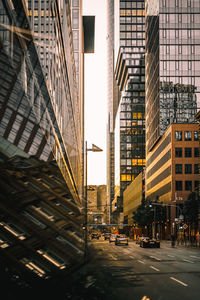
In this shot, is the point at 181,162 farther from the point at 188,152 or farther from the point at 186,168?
the point at 188,152

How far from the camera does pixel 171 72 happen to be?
109125mm

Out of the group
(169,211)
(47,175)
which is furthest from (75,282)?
(169,211)

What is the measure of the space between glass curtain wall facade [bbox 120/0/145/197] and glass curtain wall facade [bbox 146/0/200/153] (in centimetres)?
7038

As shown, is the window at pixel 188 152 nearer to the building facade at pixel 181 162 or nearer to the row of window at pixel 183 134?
the building facade at pixel 181 162

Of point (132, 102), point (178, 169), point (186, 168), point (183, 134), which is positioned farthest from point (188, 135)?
point (132, 102)

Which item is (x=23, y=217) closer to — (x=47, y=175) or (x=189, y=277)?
(x=189, y=277)

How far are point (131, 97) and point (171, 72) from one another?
81210 millimetres

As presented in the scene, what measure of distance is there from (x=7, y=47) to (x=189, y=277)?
13.4 meters

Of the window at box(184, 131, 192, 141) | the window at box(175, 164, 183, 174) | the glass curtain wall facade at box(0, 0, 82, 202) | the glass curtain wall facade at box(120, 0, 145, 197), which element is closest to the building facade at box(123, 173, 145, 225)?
the glass curtain wall facade at box(120, 0, 145, 197)

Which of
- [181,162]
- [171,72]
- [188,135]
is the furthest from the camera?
[171,72]

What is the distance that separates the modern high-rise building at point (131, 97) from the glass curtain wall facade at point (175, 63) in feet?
231

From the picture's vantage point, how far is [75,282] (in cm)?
1736

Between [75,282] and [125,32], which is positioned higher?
[125,32]

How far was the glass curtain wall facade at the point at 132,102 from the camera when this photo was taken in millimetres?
188625
